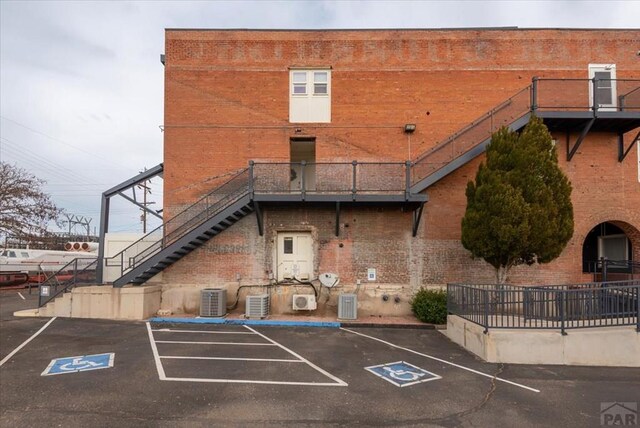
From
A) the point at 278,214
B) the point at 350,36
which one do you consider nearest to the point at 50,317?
the point at 278,214

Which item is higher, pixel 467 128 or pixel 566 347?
pixel 467 128

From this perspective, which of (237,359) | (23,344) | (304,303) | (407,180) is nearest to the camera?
(237,359)

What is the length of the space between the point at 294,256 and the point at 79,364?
23.5ft

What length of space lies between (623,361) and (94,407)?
1010cm

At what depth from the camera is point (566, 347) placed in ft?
25.6

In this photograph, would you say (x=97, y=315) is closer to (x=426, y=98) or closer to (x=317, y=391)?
(x=317, y=391)

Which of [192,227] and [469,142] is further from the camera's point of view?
[192,227]

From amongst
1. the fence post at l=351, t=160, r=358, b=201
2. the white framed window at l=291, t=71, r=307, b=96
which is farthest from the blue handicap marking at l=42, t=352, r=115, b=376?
the white framed window at l=291, t=71, r=307, b=96

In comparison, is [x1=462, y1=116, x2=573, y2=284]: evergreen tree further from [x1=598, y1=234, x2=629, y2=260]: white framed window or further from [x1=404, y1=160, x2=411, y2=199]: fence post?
[x1=598, y1=234, x2=629, y2=260]: white framed window

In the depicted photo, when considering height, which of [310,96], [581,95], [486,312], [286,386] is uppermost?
[310,96]

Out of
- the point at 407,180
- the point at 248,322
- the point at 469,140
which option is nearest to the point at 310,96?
the point at 407,180

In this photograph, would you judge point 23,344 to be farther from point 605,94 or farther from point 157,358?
point 605,94

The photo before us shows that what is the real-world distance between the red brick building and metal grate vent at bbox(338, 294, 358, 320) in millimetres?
850

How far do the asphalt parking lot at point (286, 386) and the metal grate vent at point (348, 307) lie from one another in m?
2.13
